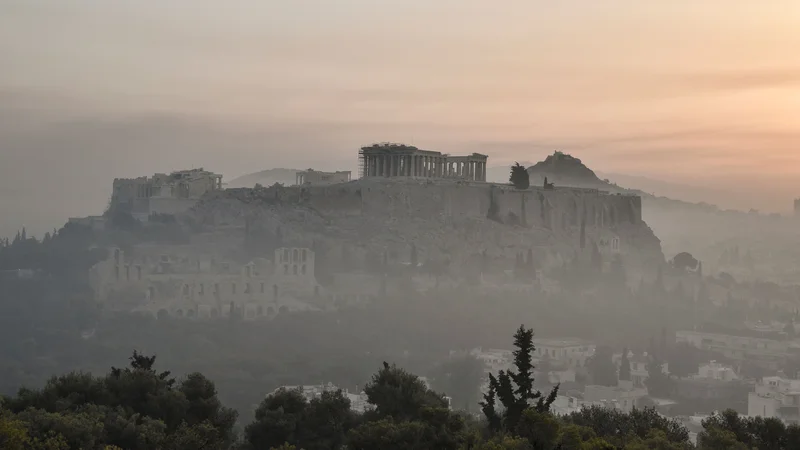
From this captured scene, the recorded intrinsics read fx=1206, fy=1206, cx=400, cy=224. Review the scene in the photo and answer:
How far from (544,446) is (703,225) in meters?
112

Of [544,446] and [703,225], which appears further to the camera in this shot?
[703,225]

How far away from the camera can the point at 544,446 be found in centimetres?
2225

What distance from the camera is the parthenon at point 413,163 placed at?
84.6 metres

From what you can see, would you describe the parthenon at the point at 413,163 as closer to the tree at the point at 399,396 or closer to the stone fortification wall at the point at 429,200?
the stone fortification wall at the point at 429,200

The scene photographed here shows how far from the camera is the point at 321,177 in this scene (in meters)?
91.1

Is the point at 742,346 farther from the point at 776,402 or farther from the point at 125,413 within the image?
the point at 125,413

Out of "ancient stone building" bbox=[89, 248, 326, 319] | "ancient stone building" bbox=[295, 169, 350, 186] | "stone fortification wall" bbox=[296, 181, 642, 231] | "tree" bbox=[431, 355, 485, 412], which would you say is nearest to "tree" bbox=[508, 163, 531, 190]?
"stone fortification wall" bbox=[296, 181, 642, 231]

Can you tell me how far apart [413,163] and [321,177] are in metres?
9.41

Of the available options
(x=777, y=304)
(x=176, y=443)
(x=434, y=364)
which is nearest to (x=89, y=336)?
(x=434, y=364)

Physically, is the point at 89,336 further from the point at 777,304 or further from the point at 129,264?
the point at 777,304

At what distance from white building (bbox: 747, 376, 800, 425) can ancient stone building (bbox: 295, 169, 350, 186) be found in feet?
137

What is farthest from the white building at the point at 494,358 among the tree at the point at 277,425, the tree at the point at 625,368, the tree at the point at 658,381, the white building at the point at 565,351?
the tree at the point at 277,425

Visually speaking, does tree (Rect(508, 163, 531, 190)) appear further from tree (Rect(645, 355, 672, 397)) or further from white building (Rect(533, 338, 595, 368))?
tree (Rect(645, 355, 672, 397))

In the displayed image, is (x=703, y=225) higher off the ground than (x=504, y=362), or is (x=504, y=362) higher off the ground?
(x=703, y=225)
